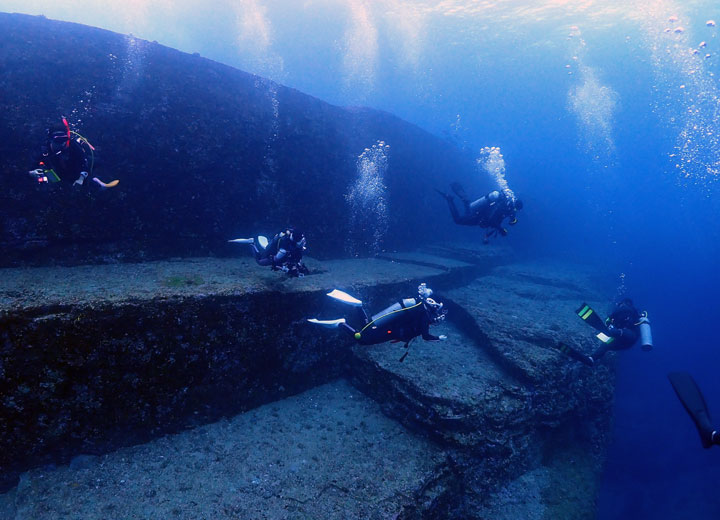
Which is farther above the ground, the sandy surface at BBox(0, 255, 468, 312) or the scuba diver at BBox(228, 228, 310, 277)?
the scuba diver at BBox(228, 228, 310, 277)

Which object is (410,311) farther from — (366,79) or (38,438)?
(366,79)

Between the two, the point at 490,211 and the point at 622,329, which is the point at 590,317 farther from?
the point at 490,211

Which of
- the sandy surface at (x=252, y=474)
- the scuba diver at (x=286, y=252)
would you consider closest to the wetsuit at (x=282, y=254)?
the scuba diver at (x=286, y=252)

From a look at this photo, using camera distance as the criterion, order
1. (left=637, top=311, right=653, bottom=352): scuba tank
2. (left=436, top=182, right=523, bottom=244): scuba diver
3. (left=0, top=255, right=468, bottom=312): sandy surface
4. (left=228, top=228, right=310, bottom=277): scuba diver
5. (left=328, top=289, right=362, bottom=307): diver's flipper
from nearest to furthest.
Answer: (left=0, top=255, right=468, bottom=312): sandy surface → (left=328, top=289, right=362, bottom=307): diver's flipper → (left=228, top=228, right=310, bottom=277): scuba diver → (left=637, top=311, right=653, bottom=352): scuba tank → (left=436, top=182, right=523, bottom=244): scuba diver

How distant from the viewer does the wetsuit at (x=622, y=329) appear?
711cm

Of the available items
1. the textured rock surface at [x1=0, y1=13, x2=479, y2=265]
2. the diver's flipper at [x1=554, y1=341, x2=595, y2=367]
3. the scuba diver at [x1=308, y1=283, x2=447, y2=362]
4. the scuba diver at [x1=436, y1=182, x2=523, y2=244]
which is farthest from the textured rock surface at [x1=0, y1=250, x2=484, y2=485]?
the diver's flipper at [x1=554, y1=341, x2=595, y2=367]

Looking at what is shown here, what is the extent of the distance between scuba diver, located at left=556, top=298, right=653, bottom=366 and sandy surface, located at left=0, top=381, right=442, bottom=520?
4.21 metres

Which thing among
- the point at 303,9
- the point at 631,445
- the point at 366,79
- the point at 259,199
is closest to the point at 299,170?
the point at 259,199

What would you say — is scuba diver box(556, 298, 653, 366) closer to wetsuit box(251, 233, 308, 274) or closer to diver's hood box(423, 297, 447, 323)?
diver's hood box(423, 297, 447, 323)

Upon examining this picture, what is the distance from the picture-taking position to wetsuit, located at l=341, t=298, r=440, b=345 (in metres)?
5.20

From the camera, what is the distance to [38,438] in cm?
379

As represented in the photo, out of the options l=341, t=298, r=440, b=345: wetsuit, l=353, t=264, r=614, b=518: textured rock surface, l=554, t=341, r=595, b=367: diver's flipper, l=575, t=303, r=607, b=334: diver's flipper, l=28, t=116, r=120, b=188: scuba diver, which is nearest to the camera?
l=28, t=116, r=120, b=188: scuba diver

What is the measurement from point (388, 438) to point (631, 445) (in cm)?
1172

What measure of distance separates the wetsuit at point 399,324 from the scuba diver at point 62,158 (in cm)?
460
